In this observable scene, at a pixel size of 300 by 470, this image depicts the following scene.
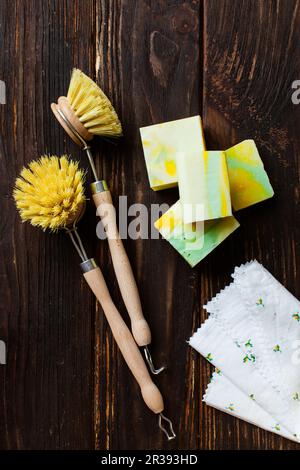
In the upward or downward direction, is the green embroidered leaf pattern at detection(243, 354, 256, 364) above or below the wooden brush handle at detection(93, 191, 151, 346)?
below

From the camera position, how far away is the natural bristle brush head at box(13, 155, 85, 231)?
86cm

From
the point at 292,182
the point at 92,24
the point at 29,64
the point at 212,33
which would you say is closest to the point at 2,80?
the point at 29,64

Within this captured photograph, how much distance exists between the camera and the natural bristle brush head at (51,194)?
86cm

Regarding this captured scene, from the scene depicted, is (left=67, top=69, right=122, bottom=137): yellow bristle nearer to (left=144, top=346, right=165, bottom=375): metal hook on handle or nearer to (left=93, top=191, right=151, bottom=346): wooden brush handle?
(left=93, top=191, right=151, bottom=346): wooden brush handle

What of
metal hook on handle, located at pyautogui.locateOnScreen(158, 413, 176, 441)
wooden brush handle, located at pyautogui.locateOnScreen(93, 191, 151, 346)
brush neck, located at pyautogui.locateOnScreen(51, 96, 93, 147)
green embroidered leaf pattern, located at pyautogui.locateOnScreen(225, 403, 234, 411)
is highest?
brush neck, located at pyautogui.locateOnScreen(51, 96, 93, 147)

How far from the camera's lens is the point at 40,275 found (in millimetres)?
927

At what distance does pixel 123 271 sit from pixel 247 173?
0.21 m

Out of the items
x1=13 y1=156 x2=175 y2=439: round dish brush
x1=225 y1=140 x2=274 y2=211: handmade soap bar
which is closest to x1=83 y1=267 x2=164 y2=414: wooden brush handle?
x1=13 y1=156 x2=175 y2=439: round dish brush

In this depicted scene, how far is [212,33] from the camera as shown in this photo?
92 cm

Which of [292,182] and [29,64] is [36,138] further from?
[292,182]

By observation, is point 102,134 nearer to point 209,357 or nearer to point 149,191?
point 149,191

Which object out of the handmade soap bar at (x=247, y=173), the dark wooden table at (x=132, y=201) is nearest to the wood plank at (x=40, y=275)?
the dark wooden table at (x=132, y=201)

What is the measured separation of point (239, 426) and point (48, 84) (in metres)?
0.54

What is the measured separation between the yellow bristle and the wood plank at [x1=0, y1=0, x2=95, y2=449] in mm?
55
